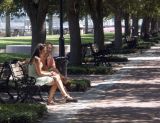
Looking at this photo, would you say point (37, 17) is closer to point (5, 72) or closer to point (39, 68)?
point (5, 72)

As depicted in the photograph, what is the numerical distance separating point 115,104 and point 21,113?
3.25 metres

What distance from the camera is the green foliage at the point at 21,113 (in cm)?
966

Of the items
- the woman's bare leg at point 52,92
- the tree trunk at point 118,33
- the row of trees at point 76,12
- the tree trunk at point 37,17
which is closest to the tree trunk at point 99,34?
the row of trees at point 76,12

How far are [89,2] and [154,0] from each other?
35.0ft

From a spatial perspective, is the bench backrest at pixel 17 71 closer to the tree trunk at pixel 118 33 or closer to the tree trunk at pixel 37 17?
the tree trunk at pixel 37 17

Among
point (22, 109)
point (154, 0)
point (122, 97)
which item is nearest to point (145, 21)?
point (154, 0)

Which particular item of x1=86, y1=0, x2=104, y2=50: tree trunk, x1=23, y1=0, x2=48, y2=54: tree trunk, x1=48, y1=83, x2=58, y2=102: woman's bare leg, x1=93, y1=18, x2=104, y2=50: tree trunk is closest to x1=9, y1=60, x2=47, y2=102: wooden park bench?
x1=48, y1=83, x2=58, y2=102: woman's bare leg

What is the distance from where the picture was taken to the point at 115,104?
1257 cm

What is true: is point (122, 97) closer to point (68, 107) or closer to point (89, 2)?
point (68, 107)

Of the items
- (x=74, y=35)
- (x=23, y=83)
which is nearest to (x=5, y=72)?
(x=23, y=83)

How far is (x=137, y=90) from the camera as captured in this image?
1542 cm

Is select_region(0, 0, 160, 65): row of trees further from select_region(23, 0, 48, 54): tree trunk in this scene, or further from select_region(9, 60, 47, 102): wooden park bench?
select_region(9, 60, 47, 102): wooden park bench

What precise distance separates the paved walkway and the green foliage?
0.76 feet

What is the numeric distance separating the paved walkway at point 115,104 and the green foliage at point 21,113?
23cm
